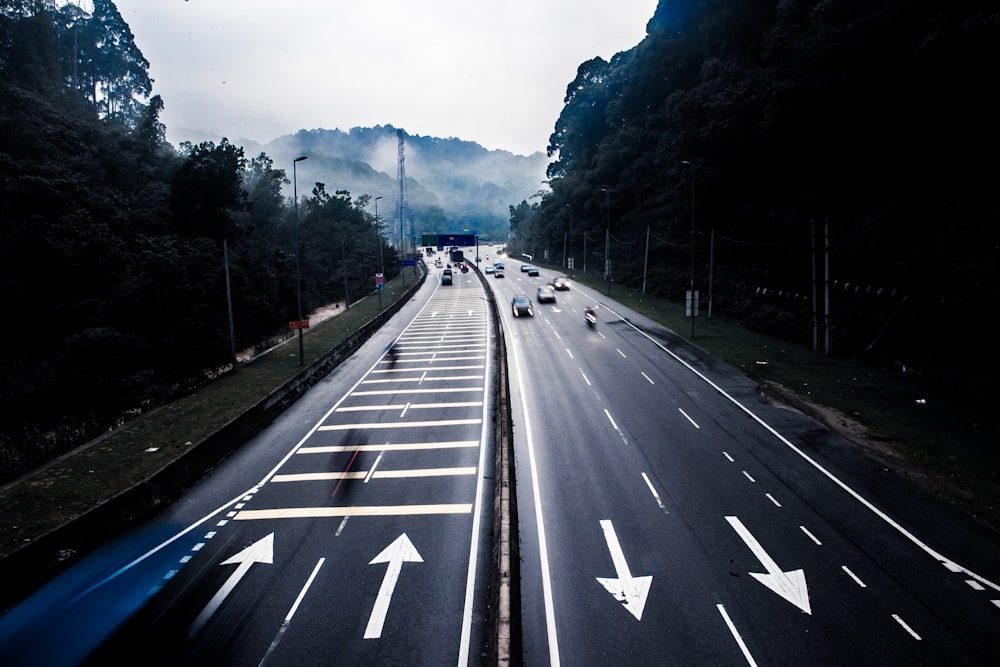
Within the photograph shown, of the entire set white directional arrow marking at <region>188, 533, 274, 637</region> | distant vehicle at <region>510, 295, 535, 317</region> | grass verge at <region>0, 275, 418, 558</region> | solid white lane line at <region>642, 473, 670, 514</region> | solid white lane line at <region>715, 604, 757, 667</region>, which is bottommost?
white directional arrow marking at <region>188, 533, 274, 637</region>

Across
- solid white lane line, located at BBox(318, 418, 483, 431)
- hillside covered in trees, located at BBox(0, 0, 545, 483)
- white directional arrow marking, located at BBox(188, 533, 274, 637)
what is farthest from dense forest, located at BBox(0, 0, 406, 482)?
white directional arrow marking, located at BBox(188, 533, 274, 637)

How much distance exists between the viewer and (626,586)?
33.5ft

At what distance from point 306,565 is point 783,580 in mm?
9208

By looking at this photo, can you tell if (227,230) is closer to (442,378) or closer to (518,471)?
(442,378)

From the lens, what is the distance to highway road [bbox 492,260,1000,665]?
28.7 ft

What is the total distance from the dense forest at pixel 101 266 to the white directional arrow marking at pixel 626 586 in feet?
56.9

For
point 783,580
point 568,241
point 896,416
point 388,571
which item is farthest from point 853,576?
point 568,241

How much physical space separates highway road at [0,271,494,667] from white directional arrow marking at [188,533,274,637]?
35 millimetres

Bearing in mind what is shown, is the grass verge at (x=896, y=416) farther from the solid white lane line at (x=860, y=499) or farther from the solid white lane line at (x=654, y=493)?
the solid white lane line at (x=654, y=493)

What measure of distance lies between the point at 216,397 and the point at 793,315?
1304 inches

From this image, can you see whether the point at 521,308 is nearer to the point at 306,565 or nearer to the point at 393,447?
the point at 393,447

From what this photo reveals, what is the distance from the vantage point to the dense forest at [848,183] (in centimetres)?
2578

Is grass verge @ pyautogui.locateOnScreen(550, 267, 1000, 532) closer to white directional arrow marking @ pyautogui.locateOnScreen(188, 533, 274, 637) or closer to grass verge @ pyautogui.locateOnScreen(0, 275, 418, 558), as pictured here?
white directional arrow marking @ pyautogui.locateOnScreen(188, 533, 274, 637)

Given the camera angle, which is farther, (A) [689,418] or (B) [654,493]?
(A) [689,418]
